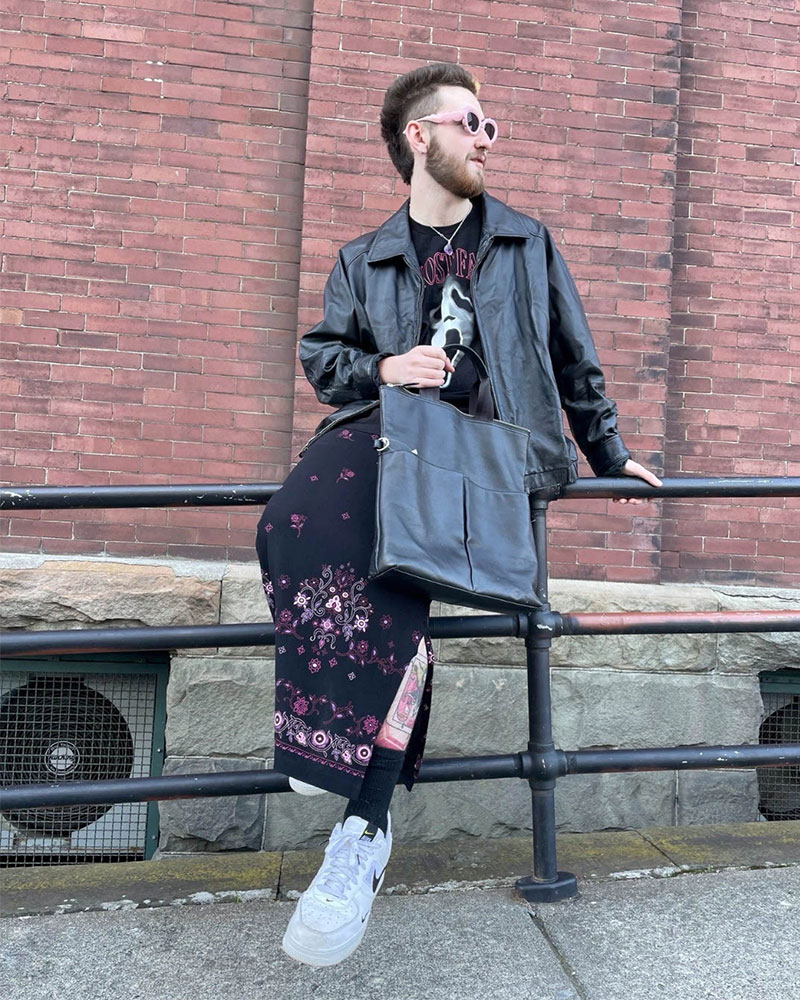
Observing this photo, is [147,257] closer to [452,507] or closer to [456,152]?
[456,152]

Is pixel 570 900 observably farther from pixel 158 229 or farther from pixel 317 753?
pixel 158 229

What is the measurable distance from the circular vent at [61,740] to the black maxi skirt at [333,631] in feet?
6.21

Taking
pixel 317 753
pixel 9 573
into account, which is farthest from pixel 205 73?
pixel 317 753

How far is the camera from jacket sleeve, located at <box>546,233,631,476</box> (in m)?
2.52

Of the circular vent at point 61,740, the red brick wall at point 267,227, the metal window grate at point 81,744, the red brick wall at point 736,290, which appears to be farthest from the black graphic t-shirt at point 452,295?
the circular vent at point 61,740

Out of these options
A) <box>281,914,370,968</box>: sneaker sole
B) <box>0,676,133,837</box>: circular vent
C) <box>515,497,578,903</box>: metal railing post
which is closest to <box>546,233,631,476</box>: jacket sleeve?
<box>515,497,578,903</box>: metal railing post

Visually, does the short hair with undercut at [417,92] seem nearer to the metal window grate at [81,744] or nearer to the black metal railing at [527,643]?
the black metal railing at [527,643]

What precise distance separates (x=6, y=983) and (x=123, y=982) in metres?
0.26

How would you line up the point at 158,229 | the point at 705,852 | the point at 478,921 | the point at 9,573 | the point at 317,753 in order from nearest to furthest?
the point at 317,753, the point at 478,921, the point at 705,852, the point at 9,573, the point at 158,229

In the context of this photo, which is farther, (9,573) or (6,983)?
(9,573)

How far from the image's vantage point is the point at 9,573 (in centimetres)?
347

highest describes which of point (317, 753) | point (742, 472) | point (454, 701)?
point (742, 472)

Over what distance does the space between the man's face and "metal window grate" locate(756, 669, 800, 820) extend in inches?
97.2

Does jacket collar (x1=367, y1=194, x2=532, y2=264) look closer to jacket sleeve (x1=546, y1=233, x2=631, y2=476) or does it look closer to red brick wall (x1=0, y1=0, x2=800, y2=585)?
jacket sleeve (x1=546, y1=233, x2=631, y2=476)
